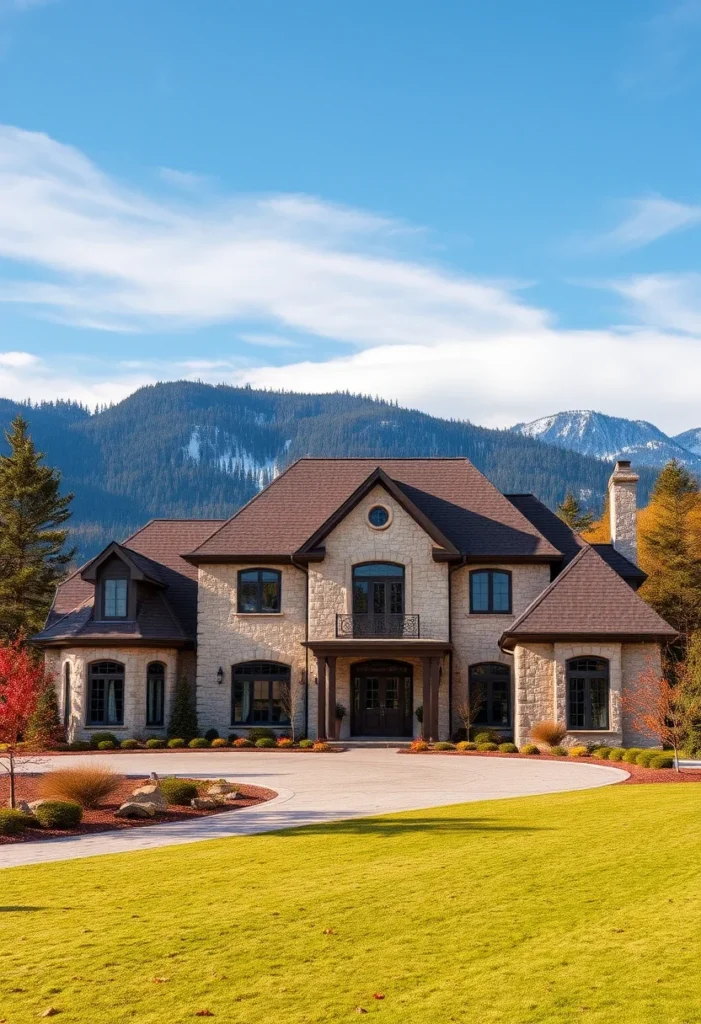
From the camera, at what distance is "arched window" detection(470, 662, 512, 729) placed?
35.3 metres

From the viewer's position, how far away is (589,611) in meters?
31.6

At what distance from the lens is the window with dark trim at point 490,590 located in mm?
36062

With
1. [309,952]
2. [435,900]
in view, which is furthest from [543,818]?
[309,952]

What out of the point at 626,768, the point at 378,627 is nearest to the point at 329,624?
the point at 378,627

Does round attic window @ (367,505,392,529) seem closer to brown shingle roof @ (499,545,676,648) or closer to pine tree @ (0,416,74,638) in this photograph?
brown shingle roof @ (499,545,676,648)

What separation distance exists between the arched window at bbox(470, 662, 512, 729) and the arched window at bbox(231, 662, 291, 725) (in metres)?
6.15

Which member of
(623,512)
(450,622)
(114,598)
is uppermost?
(623,512)

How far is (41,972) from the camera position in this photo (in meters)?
8.77

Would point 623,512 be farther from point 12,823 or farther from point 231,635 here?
point 12,823

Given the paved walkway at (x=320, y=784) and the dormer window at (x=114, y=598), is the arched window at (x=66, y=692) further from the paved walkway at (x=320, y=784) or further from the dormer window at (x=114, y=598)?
the paved walkway at (x=320, y=784)

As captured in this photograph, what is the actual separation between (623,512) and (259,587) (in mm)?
12993

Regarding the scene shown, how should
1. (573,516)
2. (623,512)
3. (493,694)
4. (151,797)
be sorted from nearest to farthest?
(151,797) → (493,694) → (623,512) → (573,516)

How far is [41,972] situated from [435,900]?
12.9 feet

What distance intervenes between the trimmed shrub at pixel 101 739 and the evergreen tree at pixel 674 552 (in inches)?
1076
